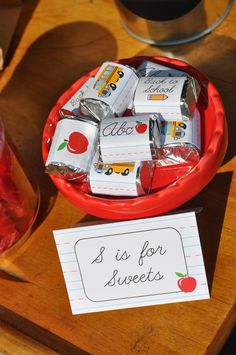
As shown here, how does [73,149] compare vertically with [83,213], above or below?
above

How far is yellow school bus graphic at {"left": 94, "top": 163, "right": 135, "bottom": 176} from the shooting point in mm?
703

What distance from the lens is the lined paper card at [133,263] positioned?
70 centimetres

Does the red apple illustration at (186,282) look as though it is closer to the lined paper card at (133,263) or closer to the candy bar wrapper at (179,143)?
the lined paper card at (133,263)

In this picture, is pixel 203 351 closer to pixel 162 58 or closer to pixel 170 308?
pixel 170 308

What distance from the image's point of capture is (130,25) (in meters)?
0.96

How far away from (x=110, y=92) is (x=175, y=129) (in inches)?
3.8

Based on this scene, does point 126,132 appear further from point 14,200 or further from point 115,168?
point 14,200

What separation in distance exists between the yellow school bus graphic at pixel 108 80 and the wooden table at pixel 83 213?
18cm

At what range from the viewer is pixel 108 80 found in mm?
757

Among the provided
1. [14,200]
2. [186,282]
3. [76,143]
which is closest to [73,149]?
[76,143]

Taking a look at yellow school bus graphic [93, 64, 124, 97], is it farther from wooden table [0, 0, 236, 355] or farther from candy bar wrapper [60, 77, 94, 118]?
wooden table [0, 0, 236, 355]

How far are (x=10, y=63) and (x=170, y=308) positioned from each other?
0.52m

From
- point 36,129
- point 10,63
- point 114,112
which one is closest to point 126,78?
point 114,112

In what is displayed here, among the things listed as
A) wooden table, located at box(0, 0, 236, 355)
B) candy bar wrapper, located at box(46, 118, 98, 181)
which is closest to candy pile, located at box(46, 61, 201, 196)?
candy bar wrapper, located at box(46, 118, 98, 181)
